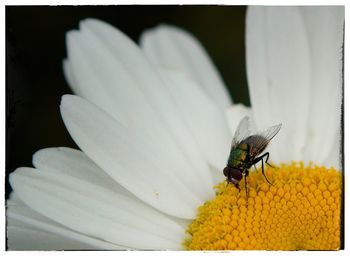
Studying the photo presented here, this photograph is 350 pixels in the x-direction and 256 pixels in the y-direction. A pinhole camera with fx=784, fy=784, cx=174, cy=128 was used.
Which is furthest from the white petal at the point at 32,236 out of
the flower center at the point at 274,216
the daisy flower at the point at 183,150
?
the flower center at the point at 274,216

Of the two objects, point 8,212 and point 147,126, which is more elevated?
point 147,126

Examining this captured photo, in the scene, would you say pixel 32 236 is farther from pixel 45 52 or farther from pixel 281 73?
pixel 281 73

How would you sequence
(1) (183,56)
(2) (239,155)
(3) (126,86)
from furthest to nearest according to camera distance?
(1) (183,56)
(3) (126,86)
(2) (239,155)

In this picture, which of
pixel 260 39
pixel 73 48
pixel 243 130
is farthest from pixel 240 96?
pixel 73 48

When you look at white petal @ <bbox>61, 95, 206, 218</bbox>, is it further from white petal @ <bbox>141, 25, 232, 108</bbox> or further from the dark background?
white petal @ <bbox>141, 25, 232, 108</bbox>

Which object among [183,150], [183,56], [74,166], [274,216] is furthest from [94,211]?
[183,56]

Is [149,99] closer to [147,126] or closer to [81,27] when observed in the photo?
[147,126]
